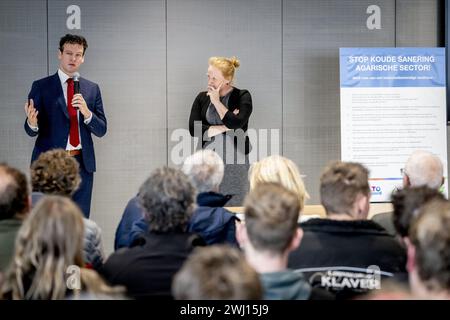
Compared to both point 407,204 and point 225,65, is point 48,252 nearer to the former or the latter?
point 407,204

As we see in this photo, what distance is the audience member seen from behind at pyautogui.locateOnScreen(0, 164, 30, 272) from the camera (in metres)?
2.75

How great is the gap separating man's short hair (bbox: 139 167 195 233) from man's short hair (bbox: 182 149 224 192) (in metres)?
0.70

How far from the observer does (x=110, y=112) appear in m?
6.78

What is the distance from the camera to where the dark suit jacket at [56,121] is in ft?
19.4

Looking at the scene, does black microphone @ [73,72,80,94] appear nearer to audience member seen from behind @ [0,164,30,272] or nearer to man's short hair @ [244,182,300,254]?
audience member seen from behind @ [0,164,30,272]

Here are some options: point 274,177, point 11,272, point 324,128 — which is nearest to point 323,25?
point 324,128

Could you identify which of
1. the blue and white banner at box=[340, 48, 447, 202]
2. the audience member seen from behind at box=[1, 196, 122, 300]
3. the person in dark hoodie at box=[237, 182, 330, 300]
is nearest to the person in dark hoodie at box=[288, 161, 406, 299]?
the person in dark hoodie at box=[237, 182, 330, 300]

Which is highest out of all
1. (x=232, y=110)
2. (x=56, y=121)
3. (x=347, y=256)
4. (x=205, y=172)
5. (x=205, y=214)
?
(x=232, y=110)

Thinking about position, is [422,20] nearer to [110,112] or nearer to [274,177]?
[110,112]

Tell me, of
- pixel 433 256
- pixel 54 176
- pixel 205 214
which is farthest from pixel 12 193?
pixel 433 256

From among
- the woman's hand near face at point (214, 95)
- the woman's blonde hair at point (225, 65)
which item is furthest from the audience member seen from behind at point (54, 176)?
the woman's blonde hair at point (225, 65)

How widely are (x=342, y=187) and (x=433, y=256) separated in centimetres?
112

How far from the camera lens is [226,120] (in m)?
6.02

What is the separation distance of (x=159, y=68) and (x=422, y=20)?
9.43ft
